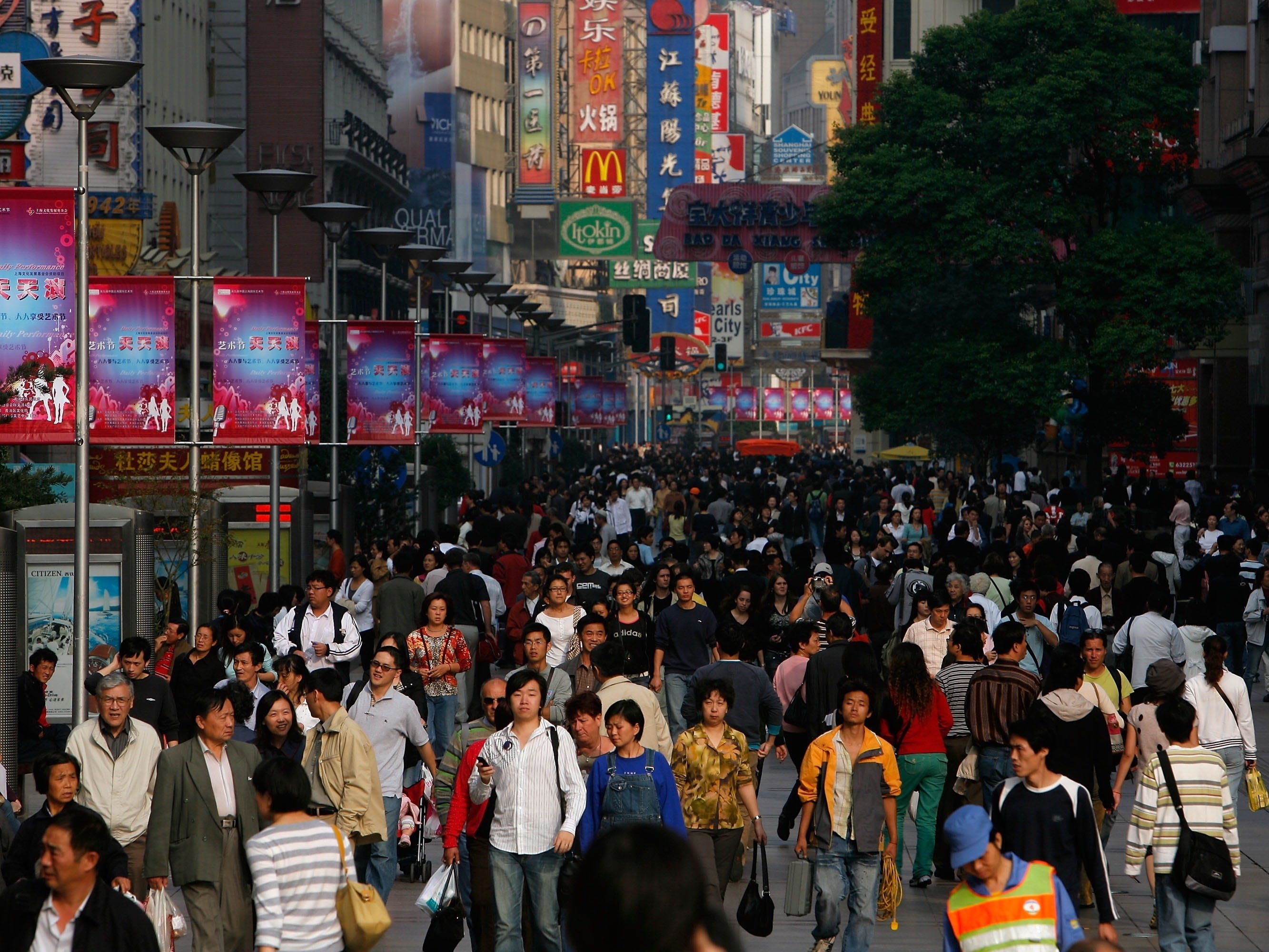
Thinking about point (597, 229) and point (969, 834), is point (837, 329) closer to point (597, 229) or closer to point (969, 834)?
point (597, 229)

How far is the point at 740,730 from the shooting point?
11.1 m

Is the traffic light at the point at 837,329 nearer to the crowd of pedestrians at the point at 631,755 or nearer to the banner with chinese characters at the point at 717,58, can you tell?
the crowd of pedestrians at the point at 631,755

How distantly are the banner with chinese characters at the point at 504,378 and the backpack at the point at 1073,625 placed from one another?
74.7ft

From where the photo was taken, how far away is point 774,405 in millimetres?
169125

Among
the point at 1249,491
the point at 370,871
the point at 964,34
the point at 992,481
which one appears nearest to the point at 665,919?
Answer: the point at 370,871

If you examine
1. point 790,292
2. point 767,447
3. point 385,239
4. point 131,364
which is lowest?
point 767,447

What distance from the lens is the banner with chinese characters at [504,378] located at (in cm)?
3609

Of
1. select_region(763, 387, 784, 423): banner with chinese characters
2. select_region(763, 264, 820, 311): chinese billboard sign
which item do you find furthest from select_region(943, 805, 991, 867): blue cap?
select_region(763, 387, 784, 423): banner with chinese characters

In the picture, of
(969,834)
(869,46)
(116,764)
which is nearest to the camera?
(969,834)

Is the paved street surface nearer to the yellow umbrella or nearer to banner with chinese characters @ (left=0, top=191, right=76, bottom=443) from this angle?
banner with chinese characters @ (left=0, top=191, right=76, bottom=443)

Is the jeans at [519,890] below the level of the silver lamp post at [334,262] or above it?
below

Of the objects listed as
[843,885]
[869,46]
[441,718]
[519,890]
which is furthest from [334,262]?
[869,46]

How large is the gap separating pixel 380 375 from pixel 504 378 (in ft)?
36.1

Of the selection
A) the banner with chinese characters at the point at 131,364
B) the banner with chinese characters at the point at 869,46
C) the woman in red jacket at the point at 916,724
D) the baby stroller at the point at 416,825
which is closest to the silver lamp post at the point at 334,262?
the banner with chinese characters at the point at 131,364
